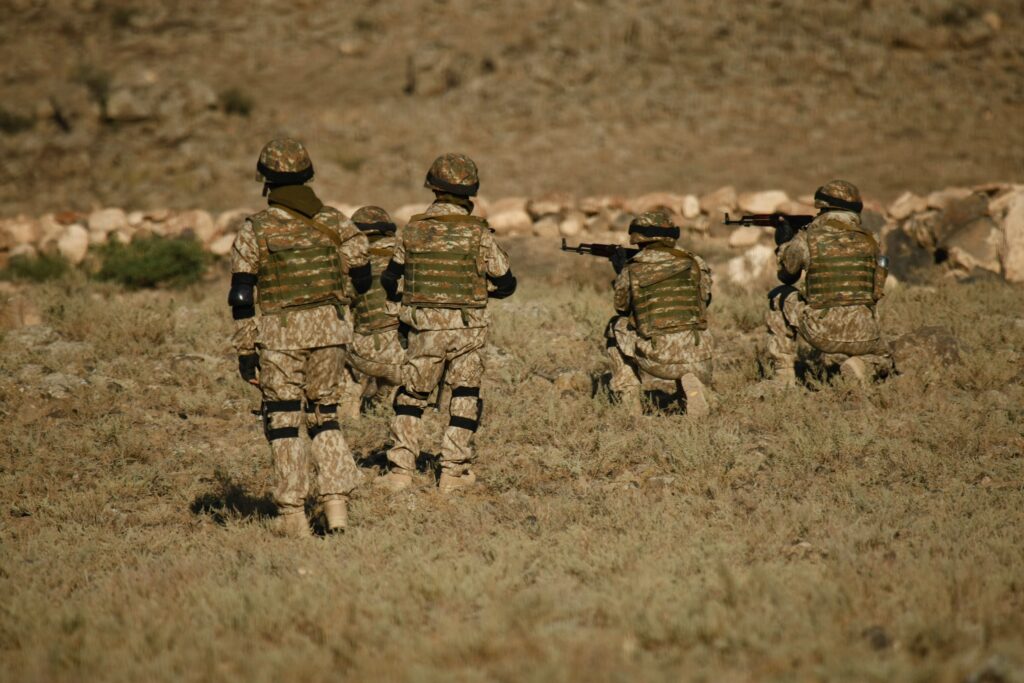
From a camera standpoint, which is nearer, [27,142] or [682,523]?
[682,523]

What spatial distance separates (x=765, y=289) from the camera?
14.0m

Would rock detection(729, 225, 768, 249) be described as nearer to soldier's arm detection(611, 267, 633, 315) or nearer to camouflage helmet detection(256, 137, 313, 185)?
soldier's arm detection(611, 267, 633, 315)

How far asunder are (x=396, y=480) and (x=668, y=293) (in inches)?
119

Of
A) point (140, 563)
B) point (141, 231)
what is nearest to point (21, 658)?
point (140, 563)

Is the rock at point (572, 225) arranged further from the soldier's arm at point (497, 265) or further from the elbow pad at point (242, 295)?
the elbow pad at point (242, 295)

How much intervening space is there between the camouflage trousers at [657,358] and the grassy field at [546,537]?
349mm

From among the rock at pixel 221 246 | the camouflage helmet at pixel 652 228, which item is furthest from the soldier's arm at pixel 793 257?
the rock at pixel 221 246

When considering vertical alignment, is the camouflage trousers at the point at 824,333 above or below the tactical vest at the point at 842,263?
below

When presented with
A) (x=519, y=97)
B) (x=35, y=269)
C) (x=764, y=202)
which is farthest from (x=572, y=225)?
(x=519, y=97)

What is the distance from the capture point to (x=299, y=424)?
628cm

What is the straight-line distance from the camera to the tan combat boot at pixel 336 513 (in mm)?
6301

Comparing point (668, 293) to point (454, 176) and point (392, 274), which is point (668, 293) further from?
point (392, 274)

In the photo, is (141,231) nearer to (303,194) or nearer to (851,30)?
(303,194)

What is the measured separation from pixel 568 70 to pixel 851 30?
309 inches
